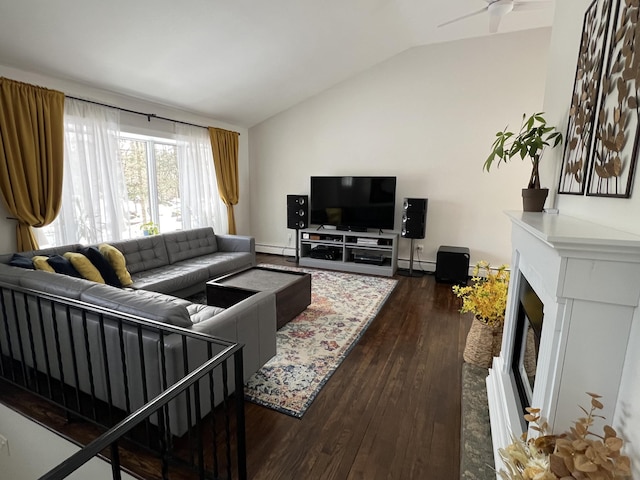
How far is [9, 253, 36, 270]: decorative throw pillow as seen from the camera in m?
2.59

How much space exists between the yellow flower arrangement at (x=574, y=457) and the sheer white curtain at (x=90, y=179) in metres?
4.23

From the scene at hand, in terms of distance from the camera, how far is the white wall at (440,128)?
435 centimetres

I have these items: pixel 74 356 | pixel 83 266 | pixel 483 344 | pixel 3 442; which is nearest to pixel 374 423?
pixel 483 344

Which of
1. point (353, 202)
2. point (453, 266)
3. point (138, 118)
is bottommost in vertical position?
point (453, 266)

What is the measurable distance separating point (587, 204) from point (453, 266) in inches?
129

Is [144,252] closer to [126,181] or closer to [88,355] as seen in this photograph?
[126,181]

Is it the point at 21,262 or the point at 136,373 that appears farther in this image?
the point at 21,262

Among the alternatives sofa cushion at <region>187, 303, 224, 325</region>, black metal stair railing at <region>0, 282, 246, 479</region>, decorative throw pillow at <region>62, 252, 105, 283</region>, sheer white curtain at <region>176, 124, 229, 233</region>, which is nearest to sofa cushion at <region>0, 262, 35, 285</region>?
black metal stair railing at <region>0, 282, 246, 479</region>

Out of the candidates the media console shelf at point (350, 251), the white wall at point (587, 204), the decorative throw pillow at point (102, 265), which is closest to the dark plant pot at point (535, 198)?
the white wall at point (587, 204)

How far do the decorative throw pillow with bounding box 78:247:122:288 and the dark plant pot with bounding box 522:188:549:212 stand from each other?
11.4ft

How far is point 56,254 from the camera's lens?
299 cm

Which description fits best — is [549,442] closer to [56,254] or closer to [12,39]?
[56,254]

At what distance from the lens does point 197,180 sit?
512 cm

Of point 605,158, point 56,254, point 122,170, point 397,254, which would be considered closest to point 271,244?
point 397,254
